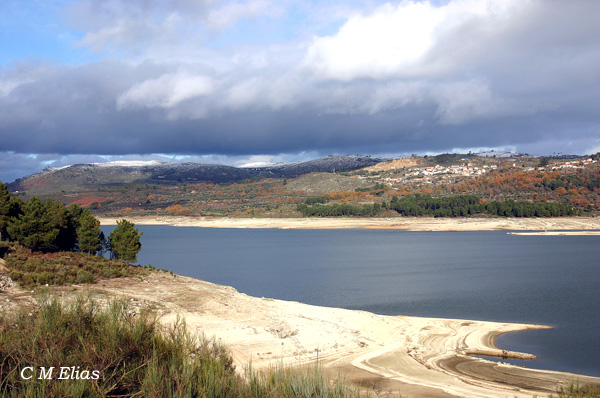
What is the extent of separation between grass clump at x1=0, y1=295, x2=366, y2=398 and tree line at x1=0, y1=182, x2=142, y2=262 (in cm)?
2351

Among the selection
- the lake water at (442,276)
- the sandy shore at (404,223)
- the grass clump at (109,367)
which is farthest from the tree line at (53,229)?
the sandy shore at (404,223)

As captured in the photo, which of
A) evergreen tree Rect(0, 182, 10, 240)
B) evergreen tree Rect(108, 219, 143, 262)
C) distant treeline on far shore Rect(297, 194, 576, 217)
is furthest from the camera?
distant treeline on far shore Rect(297, 194, 576, 217)

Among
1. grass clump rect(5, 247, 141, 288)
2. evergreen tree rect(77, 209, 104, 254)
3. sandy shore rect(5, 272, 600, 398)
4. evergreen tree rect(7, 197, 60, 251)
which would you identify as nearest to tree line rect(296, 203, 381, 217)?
evergreen tree rect(77, 209, 104, 254)

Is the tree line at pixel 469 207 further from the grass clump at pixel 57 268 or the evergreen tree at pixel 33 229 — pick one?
the evergreen tree at pixel 33 229

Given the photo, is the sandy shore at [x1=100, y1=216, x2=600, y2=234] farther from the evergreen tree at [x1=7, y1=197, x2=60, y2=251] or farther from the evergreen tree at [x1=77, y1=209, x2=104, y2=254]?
the evergreen tree at [x1=7, y1=197, x2=60, y2=251]

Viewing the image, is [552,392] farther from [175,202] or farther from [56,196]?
[56,196]

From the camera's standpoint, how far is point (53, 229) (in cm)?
3014

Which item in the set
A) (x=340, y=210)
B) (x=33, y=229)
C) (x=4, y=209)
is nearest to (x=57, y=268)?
(x=33, y=229)

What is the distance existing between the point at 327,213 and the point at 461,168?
76.5 metres

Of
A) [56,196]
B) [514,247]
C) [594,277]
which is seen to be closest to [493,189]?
[514,247]

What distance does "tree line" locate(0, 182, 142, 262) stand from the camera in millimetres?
29000

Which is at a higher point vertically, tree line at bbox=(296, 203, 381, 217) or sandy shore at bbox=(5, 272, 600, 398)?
tree line at bbox=(296, 203, 381, 217)

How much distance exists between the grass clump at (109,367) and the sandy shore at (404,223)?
289 ft

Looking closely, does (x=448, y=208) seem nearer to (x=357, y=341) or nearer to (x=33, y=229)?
(x=33, y=229)
